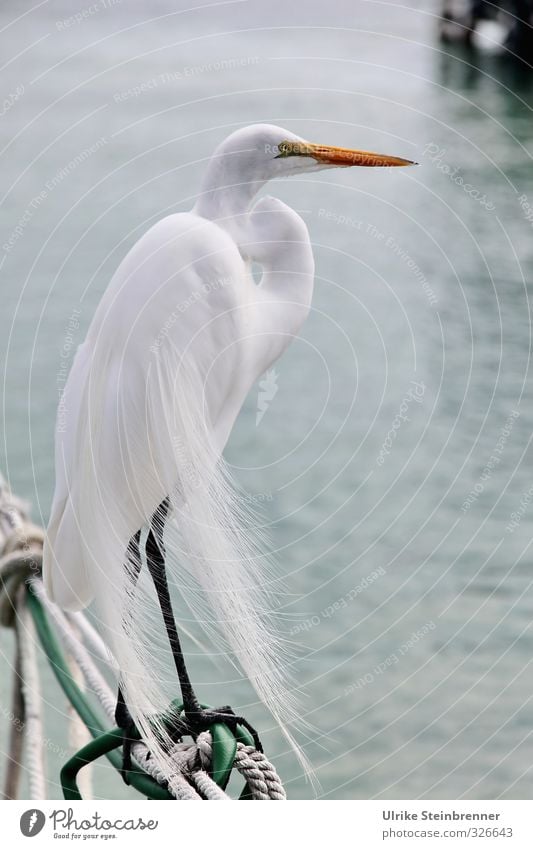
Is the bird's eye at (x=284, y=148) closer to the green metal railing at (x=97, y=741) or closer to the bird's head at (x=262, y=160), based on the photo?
the bird's head at (x=262, y=160)

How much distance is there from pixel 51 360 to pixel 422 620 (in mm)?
1612

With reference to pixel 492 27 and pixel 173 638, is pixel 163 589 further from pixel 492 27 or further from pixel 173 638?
pixel 492 27

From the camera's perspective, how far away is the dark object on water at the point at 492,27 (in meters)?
7.38

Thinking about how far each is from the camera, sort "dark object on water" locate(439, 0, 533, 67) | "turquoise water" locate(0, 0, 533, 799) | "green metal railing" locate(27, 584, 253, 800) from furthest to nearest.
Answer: "dark object on water" locate(439, 0, 533, 67) < "turquoise water" locate(0, 0, 533, 799) < "green metal railing" locate(27, 584, 253, 800)

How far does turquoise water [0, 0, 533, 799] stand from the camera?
2682 millimetres

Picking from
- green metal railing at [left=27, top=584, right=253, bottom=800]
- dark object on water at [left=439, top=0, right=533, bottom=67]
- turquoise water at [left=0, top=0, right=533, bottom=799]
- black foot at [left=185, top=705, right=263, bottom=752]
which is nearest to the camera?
green metal railing at [left=27, top=584, right=253, bottom=800]

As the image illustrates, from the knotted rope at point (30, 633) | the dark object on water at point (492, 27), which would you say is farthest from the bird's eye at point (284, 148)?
the dark object on water at point (492, 27)

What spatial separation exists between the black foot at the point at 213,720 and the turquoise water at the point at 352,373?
0.29 meters

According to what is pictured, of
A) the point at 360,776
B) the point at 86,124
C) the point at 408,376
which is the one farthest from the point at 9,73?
the point at 360,776

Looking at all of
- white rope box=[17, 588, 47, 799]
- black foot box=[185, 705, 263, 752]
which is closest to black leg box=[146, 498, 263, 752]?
black foot box=[185, 705, 263, 752]

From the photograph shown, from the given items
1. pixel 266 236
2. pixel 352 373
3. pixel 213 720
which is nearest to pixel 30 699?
pixel 213 720

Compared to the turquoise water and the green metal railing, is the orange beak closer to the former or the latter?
the turquoise water

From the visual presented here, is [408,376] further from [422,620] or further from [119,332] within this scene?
[119,332]

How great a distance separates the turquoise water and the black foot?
288 mm
